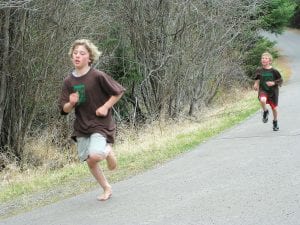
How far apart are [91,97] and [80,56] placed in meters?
0.46

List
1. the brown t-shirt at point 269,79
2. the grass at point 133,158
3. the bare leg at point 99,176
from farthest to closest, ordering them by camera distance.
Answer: the brown t-shirt at point 269,79 < the grass at point 133,158 < the bare leg at point 99,176

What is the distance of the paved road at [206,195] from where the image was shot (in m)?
5.66

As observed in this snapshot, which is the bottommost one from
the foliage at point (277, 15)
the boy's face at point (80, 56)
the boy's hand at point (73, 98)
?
the boy's hand at point (73, 98)

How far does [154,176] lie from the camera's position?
7730 mm

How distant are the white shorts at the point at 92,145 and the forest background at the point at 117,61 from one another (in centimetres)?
369

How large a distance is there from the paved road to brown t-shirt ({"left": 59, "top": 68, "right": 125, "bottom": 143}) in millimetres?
842

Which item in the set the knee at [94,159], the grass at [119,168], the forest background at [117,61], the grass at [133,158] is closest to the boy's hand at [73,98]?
the knee at [94,159]

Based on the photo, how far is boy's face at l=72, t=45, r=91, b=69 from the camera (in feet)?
20.8

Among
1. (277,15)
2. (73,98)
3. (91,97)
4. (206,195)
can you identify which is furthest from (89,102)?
(277,15)

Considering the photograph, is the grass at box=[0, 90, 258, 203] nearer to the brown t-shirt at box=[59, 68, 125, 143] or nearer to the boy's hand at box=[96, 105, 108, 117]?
the brown t-shirt at box=[59, 68, 125, 143]

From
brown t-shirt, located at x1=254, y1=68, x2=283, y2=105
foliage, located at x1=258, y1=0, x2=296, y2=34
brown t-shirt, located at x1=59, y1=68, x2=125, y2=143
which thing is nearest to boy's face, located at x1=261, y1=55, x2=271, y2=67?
brown t-shirt, located at x1=254, y1=68, x2=283, y2=105

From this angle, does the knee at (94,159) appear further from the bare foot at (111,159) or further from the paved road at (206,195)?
the paved road at (206,195)

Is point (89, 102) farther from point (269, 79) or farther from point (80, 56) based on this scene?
point (269, 79)

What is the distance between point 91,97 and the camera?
639 centimetres
